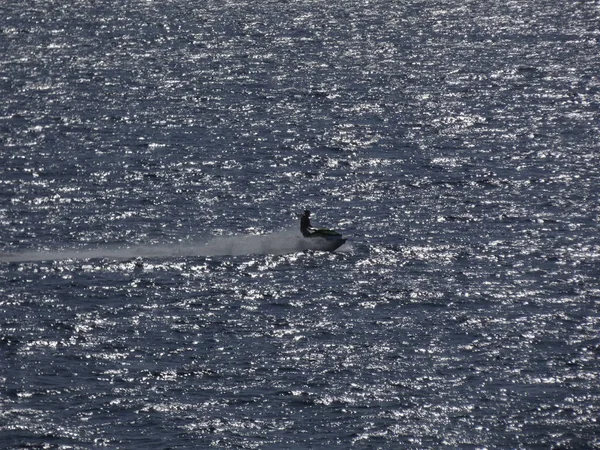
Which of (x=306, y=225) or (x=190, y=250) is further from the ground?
(x=306, y=225)

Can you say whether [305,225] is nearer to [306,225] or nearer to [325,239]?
[306,225]

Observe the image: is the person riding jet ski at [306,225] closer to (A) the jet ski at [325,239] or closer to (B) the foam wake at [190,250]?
(A) the jet ski at [325,239]

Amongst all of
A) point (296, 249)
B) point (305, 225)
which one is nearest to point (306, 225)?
point (305, 225)

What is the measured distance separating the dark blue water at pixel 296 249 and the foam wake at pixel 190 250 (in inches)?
8.2

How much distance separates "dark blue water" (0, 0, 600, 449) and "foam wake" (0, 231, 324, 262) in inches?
8.2

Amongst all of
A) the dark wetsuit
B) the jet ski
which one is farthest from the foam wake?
the dark wetsuit

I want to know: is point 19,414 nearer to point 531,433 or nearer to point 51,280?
point 51,280

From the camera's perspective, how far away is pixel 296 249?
271 feet

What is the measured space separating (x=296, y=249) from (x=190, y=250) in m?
7.03

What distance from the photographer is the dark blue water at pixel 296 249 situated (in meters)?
60.9

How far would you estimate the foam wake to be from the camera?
80.8 m

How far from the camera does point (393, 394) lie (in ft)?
204

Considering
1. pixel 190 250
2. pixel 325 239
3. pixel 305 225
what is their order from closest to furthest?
pixel 325 239 → pixel 305 225 → pixel 190 250

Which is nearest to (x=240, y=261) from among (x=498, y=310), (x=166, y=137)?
(x=498, y=310)
